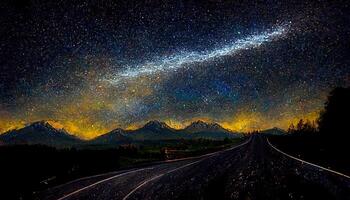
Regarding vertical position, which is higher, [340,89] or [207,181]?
[340,89]

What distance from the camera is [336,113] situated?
70312mm

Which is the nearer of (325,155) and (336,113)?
(325,155)

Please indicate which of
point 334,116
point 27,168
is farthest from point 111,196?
point 334,116

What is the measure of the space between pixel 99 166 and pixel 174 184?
56.6ft

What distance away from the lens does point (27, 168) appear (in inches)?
938

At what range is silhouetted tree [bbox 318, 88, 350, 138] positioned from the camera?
224ft

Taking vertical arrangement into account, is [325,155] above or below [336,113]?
below

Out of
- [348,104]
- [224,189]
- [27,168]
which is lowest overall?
[224,189]

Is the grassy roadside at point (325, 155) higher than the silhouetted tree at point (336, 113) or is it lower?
lower

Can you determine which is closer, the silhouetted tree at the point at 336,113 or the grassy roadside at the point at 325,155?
the grassy roadside at the point at 325,155

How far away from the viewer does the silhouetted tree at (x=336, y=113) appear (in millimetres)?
68375

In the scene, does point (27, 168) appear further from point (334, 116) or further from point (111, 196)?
point (334, 116)

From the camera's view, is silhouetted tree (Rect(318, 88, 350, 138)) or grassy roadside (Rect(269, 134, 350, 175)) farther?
silhouetted tree (Rect(318, 88, 350, 138))

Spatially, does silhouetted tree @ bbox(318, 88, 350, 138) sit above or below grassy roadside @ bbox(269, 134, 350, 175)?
above
